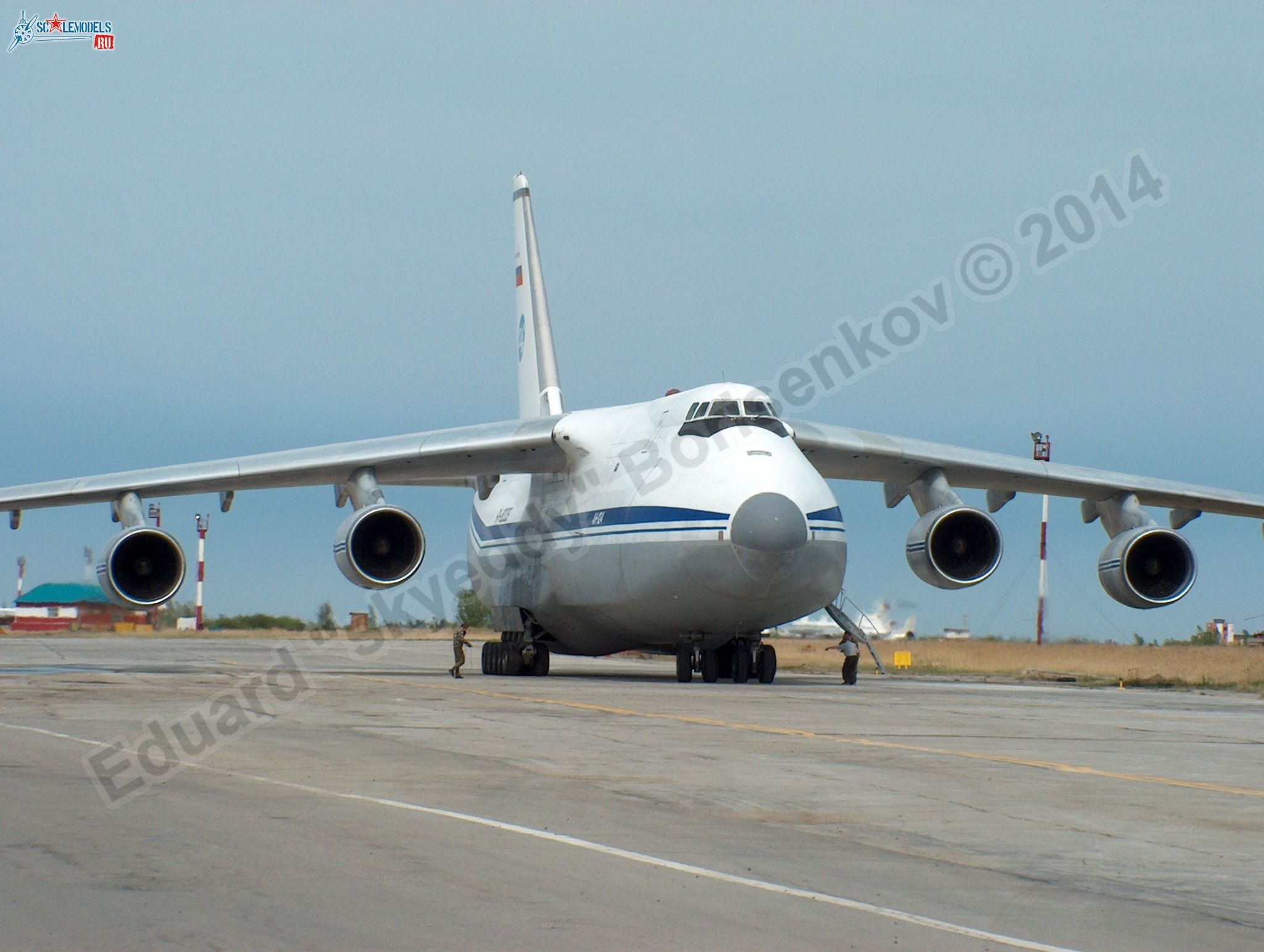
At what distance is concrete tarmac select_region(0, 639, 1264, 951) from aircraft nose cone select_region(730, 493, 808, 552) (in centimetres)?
498

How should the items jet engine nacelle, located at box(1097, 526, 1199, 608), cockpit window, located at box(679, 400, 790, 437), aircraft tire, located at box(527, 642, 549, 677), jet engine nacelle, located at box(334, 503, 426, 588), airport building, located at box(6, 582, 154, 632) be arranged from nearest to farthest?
cockpit window, located at box(679, 400, 790, 437)
jet engine nacelle, located at box(334, 503, 426, 588)
jet engine nacelle, located at box(1097, 526, 1199, 608)
aircraft tire, located at box(527, 642, 549, 677)
airport building, located at box(6, 582, 154, 632)

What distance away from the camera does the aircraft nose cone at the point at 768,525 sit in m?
20.7

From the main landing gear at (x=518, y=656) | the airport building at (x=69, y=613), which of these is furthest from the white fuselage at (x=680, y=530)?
the airport building at (x=69, y=613)

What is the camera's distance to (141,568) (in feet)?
78.8

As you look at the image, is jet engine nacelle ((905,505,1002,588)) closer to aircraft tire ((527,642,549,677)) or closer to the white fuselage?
the white fuselage

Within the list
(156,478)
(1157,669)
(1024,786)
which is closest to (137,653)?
(156,478)

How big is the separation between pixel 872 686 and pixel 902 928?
18.4 m

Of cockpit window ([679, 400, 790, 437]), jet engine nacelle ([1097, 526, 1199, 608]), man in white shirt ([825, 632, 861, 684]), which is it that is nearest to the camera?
cockpit window ([679, 400, 790, 437])

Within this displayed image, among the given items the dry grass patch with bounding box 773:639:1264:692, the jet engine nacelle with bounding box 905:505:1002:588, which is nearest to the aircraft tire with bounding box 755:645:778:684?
the jet engine nacelle with bounding box 905:505:1002:588

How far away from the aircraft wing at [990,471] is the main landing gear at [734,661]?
327 cm

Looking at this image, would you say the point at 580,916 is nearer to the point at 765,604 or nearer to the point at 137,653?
the point at 765,604

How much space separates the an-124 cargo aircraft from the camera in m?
21.5

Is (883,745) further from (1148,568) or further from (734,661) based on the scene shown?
(1148,568)

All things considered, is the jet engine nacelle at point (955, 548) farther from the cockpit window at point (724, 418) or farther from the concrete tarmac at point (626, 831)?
the concrete tarmac at point (626, 831)
